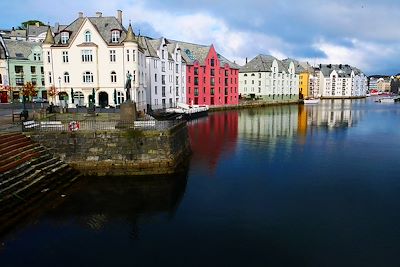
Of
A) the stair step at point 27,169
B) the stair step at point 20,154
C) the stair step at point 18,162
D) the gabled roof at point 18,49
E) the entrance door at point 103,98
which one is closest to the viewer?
the stair step at point 27,169

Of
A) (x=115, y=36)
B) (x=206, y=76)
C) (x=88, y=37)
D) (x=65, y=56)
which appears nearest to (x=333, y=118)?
(x=206, y=76)

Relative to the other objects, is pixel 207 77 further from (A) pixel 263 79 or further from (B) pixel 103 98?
(B) pixel 103 98

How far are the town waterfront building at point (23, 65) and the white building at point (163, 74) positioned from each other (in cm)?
2608

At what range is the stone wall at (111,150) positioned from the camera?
27.1 meters

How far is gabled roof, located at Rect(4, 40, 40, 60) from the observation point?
73438 millimetres

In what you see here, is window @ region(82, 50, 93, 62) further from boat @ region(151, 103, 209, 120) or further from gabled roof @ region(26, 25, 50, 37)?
gabled roof @ region(26, 25, 50, 37)

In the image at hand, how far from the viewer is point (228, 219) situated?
747 inches

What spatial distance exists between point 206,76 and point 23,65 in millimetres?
44484

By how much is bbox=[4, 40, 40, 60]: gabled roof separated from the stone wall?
56.0 metres

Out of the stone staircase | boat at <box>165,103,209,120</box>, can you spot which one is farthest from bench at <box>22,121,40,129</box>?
boat at <box>165,103,209,120</box>

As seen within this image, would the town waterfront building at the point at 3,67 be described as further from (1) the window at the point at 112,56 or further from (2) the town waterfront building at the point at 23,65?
(1) the window at the point at 112,56

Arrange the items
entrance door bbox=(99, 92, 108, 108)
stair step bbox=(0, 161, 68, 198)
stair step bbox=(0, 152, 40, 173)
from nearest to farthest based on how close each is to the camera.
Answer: stair step bbox=(0, 161, 68, 198)
stair step bbox=(0, 152, 40, 173)
entrance door bbox=(99, 92, 108, 108)

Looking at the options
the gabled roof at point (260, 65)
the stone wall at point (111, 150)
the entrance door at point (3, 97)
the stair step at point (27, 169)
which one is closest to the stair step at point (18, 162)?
the stair step at point (27, 169)

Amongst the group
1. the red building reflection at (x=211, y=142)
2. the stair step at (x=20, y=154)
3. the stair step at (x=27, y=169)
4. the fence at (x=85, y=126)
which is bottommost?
the red building reflection at (x=211, y=142)
